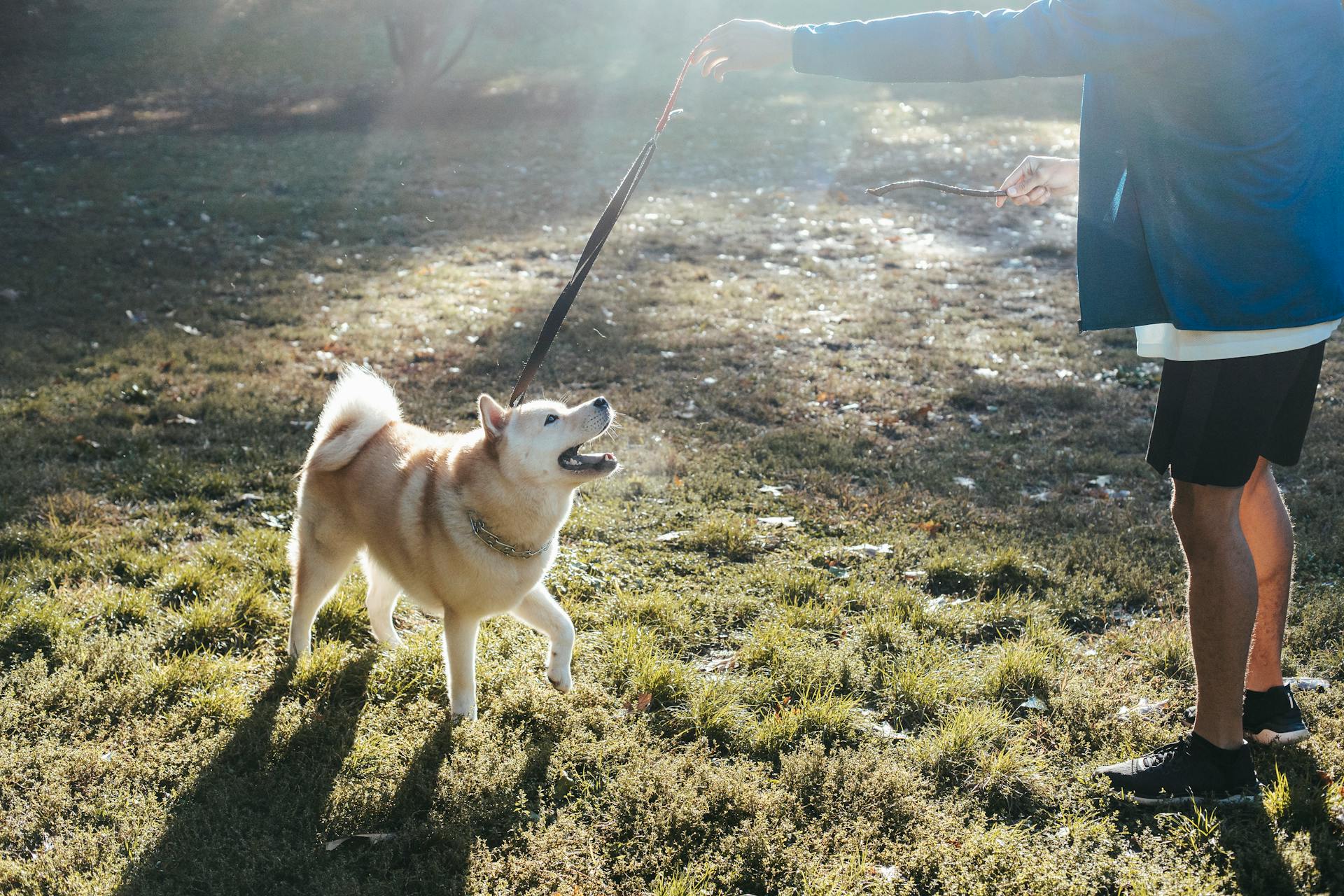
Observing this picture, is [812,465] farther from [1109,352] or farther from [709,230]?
[709,230]

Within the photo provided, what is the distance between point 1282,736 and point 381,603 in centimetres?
342

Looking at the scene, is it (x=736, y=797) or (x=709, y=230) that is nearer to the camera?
(x=736, y=797)

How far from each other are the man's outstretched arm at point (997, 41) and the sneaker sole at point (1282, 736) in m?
2.25

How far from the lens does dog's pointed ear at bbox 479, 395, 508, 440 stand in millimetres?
3289

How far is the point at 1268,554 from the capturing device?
10.3ft

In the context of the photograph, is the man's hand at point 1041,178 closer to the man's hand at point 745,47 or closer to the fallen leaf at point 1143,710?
the man's hand at point 745,47

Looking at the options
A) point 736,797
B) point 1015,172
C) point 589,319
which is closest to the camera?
point 736,797

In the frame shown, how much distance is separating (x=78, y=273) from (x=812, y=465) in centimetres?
750

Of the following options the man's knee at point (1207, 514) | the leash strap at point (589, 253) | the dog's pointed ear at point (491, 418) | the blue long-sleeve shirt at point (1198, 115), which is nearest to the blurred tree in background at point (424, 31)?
the leash strap at point (589, 253)

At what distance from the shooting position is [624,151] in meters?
16.8

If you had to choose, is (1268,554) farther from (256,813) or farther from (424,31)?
(424,31)

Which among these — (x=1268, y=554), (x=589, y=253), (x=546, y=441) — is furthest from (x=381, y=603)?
(x=1268, y=554)

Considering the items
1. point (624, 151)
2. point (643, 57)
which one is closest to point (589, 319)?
point (624, 151)

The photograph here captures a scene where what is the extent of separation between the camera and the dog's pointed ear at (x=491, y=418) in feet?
10.8
